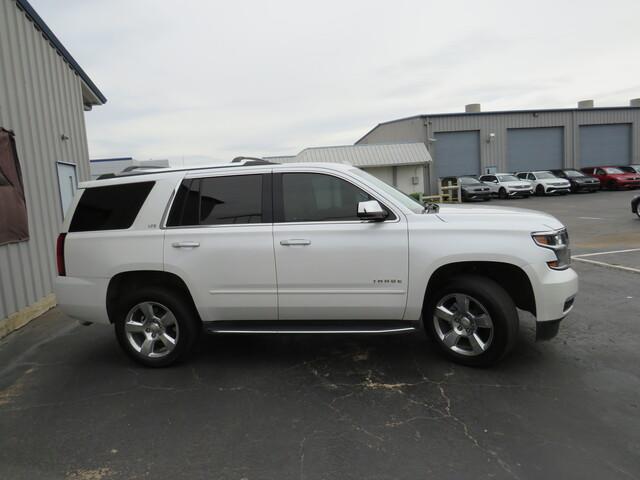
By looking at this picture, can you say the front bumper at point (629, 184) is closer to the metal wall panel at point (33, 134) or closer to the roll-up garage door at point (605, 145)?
the roll-up garage door at point (605, 145)

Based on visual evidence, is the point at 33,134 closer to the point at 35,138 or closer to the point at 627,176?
the point at 35,138

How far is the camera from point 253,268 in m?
4.25

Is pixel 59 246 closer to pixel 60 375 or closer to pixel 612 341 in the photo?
pixel 60 375

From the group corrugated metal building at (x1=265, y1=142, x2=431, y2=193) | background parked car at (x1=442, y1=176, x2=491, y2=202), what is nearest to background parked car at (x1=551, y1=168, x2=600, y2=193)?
background parked car at (x1=442, y1=176, x2=491, y2=202)

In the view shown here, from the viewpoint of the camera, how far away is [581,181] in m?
29.8

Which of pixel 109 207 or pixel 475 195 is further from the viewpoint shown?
pixel 475 195

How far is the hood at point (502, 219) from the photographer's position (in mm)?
4023

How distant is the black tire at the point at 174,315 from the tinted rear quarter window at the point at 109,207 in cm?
70

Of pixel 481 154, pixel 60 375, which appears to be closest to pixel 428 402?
pixel 60 375

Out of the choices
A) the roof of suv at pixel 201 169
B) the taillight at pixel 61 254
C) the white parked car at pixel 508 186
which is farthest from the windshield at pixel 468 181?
the taillight at pixel 61 254

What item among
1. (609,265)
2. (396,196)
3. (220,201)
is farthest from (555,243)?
(609,265)

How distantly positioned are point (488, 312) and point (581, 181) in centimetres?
3020

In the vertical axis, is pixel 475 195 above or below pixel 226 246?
below

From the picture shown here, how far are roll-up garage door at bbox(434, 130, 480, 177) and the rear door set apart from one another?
3092 cm
